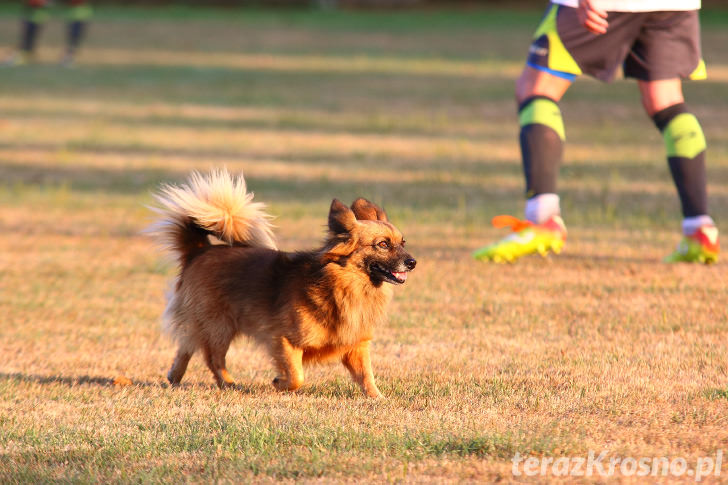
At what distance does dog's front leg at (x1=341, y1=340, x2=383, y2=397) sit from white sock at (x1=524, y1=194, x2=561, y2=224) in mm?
2663

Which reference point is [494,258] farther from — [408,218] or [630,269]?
[408,218]

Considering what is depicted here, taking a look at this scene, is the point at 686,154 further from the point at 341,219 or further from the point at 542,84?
the point at 341,219

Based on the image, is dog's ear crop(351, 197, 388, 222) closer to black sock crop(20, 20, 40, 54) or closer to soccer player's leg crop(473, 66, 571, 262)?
soccer player's leg crop(473, 66, 571, 262)

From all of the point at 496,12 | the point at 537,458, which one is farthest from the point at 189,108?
the point at 496,12

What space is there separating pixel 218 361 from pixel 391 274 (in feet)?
3.22

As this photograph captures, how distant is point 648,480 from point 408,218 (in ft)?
19.3

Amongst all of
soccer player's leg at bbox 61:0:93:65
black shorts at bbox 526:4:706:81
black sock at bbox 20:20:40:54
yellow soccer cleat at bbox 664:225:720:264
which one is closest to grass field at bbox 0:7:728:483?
yellow soccer cleat at bbox 664:225:720:264

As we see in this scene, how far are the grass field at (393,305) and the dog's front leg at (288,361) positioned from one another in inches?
4.0

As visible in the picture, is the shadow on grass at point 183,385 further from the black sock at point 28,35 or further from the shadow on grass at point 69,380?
the black sock at point 28,35

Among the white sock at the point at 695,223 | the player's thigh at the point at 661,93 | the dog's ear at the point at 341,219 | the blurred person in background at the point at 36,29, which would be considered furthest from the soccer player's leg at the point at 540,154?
the blurred person in background at the point at 36,29

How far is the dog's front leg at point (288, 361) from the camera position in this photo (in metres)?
Answer: 4.75

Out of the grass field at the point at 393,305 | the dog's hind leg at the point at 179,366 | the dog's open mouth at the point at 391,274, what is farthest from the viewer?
the dog's hind leg at the point at 179,366

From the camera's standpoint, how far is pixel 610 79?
22.2 ft

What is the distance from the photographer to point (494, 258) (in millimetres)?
7449
